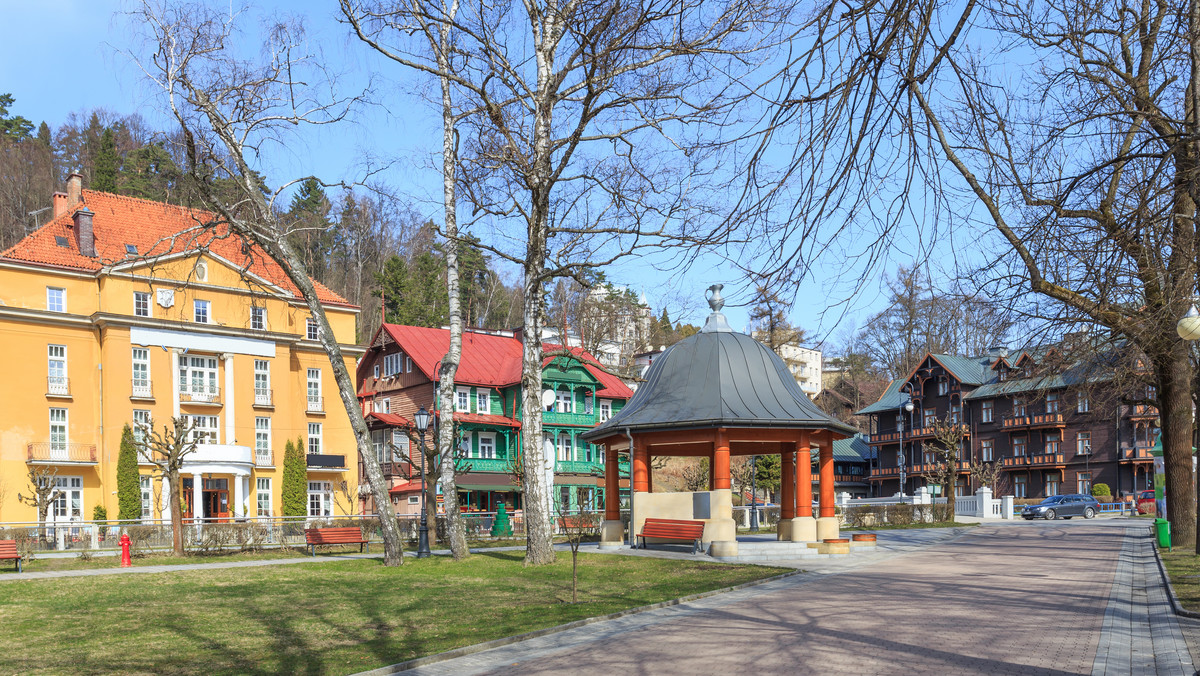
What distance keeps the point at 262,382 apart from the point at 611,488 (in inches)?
1092

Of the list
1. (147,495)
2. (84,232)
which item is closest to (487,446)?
(147,495)

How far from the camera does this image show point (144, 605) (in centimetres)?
1466

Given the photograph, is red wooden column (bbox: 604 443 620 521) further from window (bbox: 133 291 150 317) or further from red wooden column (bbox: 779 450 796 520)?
window (bbox: 133 291 150 317)

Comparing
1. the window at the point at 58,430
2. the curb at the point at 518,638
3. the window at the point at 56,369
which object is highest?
the window at the point at 56,369

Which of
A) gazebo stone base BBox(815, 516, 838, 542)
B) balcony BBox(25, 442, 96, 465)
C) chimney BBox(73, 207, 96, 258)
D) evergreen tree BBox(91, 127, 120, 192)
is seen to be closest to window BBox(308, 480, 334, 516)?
balcony BBox(25, 442, 96, 465)

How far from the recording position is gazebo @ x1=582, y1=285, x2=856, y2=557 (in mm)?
23250

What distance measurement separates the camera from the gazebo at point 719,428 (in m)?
→ 23.2

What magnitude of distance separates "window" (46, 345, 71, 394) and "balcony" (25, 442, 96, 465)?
2.46 m

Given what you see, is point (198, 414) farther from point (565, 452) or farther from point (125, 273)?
point (565, 452)

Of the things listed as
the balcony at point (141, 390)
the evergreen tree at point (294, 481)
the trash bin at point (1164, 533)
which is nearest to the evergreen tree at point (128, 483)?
the balcony at point (141, 390)

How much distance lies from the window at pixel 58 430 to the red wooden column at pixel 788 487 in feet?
104

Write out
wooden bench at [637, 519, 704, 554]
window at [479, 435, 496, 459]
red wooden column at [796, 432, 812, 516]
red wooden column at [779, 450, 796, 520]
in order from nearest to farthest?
wooden bench at [637, 519, 704, 554] → red wooden column at [796, 432, 812, 516] → red wooden column at [779, 450, 796, 520] → window at [479, 435, 496, 459]

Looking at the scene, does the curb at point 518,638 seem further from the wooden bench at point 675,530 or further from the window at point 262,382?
the window at point 262,382

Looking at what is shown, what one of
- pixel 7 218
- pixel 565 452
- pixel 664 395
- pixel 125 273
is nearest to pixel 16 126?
pixel 7 218
